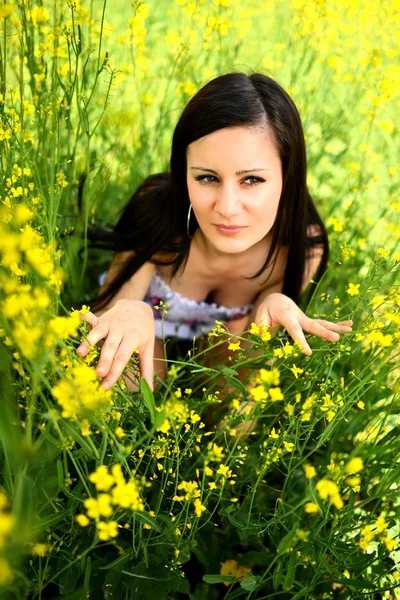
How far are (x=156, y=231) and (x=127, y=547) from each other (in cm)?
96

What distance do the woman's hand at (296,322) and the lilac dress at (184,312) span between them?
56 centimetres

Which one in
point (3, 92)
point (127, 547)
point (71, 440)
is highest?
point (3, 92)

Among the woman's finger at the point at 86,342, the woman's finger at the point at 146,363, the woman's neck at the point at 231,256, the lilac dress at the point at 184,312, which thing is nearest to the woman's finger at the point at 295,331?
the woman's finger at the point at 146,363

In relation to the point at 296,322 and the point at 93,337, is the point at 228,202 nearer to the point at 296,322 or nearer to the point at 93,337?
the point at 296,322

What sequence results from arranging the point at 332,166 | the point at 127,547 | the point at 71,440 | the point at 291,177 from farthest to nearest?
the point at 332,166 → the point at 291,177 → the point at 127,547 → the point at 71,440

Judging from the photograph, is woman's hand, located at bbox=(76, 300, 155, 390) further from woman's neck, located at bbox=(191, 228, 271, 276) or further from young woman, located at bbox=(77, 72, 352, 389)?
woman's neck, located at bbox=(191, 228, 271, 276)

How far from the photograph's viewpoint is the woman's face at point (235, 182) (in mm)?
1387

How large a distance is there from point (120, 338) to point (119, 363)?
0.27 ft

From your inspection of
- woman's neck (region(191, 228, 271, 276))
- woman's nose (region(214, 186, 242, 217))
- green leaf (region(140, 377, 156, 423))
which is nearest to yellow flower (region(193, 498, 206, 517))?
green leaf (region(140, 377, 156, 423))

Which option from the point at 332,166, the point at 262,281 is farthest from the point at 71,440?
the point at 332,166

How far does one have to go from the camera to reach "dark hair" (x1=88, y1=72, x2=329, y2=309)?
145cm

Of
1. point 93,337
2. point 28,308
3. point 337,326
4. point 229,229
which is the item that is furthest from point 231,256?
point 28,308

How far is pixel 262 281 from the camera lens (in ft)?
6.39

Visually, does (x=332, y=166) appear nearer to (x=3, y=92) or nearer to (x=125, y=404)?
(x=3, y=92)
